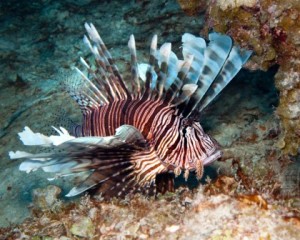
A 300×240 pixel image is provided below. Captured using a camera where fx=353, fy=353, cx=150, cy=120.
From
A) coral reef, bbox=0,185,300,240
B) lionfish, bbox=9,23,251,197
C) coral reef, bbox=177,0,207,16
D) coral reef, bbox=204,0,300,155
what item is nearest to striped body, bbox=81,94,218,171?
lionfish, bbox=9,23,251,197

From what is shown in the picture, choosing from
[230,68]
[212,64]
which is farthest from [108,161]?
[230,68]

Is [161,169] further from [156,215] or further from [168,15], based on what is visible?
[168,15]

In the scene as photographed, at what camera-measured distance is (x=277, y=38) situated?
10.3ft

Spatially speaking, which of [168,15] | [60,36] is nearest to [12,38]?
[60,36]

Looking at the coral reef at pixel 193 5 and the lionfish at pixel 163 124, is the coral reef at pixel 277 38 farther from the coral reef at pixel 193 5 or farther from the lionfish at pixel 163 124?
the coral reef at pixel 193 5

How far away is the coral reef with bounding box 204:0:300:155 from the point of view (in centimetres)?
301

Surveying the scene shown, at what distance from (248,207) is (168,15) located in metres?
5.48

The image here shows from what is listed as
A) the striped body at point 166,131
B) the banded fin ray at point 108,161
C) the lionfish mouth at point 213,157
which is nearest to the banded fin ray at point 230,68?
the striped body at point 166,131

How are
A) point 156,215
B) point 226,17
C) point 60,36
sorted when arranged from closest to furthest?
point 156,215 → point 226,17 → point 60,36

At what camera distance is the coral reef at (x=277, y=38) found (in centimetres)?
301

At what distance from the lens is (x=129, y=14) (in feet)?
24.2

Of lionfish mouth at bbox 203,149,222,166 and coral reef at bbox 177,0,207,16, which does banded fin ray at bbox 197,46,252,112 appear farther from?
coral reef at bbox 177,0,207,16

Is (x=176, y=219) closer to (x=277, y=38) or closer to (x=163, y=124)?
(x=163, y=124)

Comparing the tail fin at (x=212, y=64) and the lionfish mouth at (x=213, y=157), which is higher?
the tail fin at (x=212, y=64)
